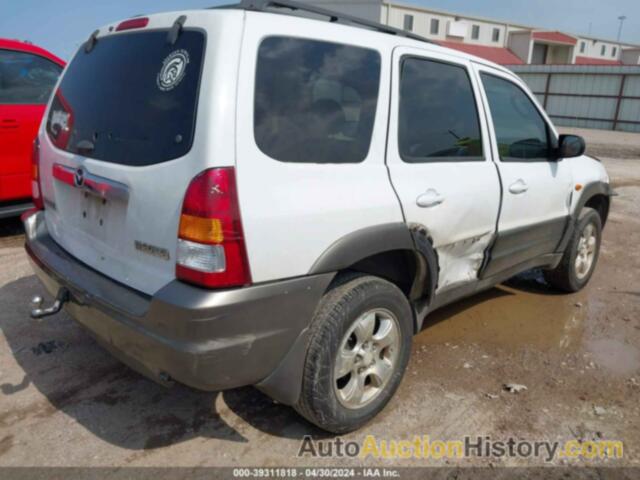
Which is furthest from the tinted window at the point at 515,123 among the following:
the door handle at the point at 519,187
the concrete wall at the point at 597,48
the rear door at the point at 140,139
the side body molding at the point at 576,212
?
the concrete wall at the point at 597,48

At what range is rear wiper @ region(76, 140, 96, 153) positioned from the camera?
7.86 feet

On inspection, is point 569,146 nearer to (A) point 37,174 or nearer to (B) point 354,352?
(B) point 354,352

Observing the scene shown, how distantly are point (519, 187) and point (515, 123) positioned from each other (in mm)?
490

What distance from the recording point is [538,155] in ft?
12.3

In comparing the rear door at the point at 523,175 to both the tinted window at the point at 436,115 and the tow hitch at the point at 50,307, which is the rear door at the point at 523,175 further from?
the tow hitch at the point at 50,307

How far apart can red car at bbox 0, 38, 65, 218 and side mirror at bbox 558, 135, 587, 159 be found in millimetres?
4817

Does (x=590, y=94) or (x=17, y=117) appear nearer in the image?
(x=17, y=117)

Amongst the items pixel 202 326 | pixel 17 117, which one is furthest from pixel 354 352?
pixel 17 117

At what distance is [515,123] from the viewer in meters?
3.57

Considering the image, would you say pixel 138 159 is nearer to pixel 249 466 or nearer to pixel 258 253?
pixel 258 253

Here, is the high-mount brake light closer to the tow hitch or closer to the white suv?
the white suv

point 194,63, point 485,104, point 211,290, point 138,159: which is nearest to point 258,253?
point 211,290

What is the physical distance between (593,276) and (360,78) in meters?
3.93

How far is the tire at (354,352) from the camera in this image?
2.29 m
